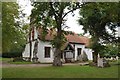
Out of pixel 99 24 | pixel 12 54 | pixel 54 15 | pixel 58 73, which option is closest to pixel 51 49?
pixel 99 24

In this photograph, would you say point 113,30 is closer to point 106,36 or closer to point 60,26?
point 106,36

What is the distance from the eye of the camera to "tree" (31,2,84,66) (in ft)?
77.8

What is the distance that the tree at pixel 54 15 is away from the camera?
77.8 feet

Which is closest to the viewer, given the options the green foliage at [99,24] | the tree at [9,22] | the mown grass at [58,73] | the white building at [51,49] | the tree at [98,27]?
the tree at [9,22]

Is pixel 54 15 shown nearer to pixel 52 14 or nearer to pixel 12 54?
pixel 52 14

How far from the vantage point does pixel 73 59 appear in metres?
38.3

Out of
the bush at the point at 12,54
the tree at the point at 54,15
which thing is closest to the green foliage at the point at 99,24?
the tree at the point at 54,15

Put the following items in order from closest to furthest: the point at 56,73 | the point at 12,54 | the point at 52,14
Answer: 1. the point at 56,73
2. the point at 52,14
3. the point at 12,54

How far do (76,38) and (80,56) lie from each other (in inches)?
133

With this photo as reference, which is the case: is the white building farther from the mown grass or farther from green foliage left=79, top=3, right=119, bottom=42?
the mown grass

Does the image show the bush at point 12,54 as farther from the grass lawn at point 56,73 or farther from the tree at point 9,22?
the tree at point 9,22

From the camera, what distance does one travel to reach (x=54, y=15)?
2552 centimetres

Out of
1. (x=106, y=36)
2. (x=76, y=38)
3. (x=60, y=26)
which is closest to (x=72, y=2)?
(x=60, y=26)

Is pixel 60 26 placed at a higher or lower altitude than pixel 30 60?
higher
